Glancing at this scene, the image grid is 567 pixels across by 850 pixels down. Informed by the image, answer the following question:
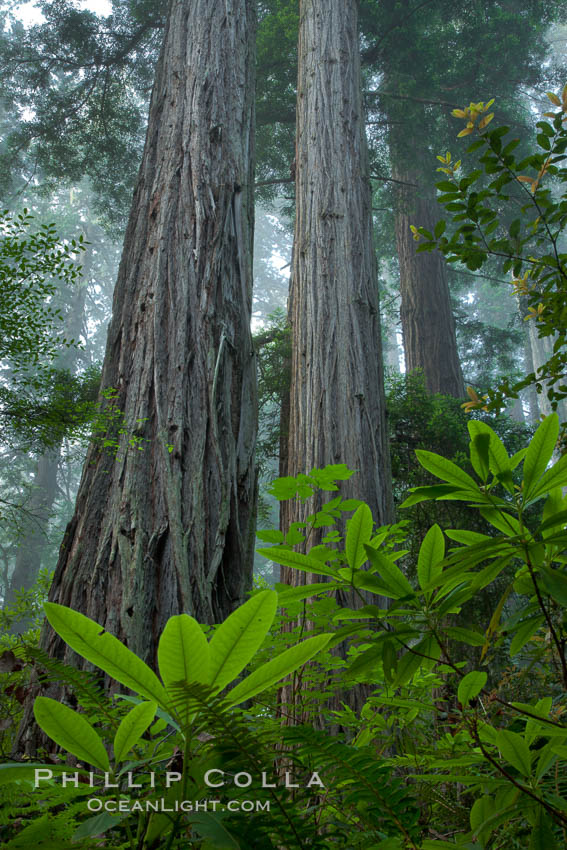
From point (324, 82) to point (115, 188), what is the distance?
Answer: 221 inches

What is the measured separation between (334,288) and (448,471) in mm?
3515

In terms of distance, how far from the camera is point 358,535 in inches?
27.7

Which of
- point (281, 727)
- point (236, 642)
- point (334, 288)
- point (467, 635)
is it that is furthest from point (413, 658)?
point (334, 288)

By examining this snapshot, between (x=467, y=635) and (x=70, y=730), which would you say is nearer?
(x=70, y=730)

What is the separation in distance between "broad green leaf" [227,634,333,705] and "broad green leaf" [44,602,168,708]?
0.06 m

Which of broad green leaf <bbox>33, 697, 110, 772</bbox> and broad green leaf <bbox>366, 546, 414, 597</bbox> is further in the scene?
broad green leaf <bbox>366, 546, 414, 597</bbox>

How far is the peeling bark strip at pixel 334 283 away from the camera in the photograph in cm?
350

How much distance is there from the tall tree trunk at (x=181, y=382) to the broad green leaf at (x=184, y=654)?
177 centimetres

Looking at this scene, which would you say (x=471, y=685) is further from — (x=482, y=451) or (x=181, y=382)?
(x=181, y=382)

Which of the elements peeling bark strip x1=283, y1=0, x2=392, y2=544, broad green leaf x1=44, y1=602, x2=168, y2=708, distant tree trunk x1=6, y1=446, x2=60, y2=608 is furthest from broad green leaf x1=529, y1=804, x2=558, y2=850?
distant tree trunk x1=6, y1=446, x2=60, y2=608

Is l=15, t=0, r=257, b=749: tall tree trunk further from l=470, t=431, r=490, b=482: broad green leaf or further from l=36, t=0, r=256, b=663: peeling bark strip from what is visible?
l=470, t=431, r=490, b=482: broad green leaf

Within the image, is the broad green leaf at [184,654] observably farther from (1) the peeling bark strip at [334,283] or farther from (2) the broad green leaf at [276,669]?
(1) the peeling bark strip at [334,283]

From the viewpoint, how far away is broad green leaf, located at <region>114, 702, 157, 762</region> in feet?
1.51

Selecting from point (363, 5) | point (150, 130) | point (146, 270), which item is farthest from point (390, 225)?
point (146, 270)
